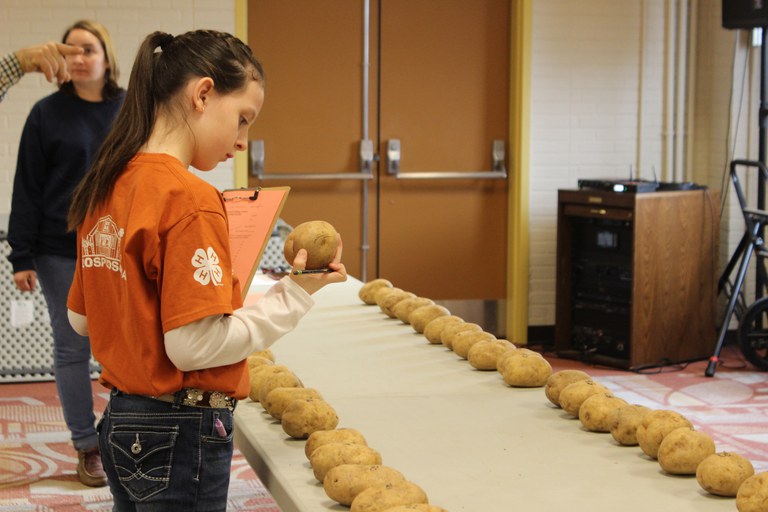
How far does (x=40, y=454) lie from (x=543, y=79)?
3.65 m

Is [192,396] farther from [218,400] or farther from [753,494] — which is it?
[753,494]

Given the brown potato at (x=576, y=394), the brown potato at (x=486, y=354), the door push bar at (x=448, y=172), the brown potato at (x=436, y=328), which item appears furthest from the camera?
the door push bar at (x=448, y=172)

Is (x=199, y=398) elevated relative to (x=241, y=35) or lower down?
lower down

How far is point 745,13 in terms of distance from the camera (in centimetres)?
559

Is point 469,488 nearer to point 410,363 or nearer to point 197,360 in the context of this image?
point 197,360

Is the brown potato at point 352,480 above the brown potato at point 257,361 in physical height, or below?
below

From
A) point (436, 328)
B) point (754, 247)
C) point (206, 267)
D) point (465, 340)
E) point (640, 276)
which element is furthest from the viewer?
point (640, 276)

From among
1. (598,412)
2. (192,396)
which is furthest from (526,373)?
(192,396)

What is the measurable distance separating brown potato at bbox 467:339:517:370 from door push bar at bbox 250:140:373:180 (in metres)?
3.67

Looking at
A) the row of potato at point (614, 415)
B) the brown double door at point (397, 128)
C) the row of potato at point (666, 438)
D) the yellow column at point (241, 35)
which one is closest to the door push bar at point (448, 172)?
the brown double door at point (397, 128)

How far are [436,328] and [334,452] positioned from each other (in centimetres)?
101

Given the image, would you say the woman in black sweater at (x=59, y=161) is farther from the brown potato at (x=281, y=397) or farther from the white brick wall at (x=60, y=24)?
the white brick wall at (x=60, y=24)

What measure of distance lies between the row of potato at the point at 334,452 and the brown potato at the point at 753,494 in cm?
44

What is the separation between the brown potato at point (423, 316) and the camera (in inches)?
108
